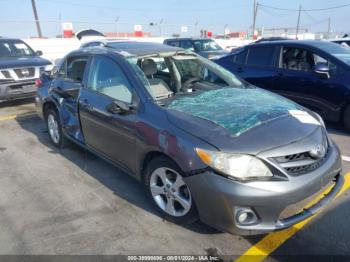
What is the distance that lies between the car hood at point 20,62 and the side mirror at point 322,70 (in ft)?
21.7

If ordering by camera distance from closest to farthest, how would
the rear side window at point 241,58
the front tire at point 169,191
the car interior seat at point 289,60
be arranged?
the front tire at point 169,191 → the car interior seat at point 289,60 → the rear side window at point 241,58

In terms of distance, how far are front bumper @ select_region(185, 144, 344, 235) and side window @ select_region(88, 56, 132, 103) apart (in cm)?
131

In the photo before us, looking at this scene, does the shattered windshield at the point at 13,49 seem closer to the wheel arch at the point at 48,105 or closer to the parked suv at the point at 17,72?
the parked suv at the point at 17,72

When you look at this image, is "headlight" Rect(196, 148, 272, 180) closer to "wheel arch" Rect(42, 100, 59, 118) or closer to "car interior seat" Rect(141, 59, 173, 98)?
"car interior seat" Rect(141, 59, 173, 98)

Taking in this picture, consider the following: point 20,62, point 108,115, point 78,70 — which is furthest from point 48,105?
point 20,62

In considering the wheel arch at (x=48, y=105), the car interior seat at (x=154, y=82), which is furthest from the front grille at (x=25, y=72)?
the car interior seat at (x=154, y=82)

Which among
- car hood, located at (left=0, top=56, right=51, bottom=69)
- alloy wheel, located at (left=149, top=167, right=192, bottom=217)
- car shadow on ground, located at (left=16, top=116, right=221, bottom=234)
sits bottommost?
car shadow on ground, located at (left=16, top=116, right=221, bottom=234)

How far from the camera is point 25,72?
8117 millimetres

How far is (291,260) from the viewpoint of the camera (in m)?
2.62

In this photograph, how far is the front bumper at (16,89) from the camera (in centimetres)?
772

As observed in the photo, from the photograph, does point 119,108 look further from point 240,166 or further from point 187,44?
point 187,44

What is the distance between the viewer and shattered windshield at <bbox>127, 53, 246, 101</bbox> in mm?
3619

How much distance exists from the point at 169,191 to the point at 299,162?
1167 mm

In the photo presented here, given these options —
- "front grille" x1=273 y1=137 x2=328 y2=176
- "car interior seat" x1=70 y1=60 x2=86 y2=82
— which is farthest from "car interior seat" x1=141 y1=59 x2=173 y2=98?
"front grille" x1=273 y1=137 x2=328 y2=176
